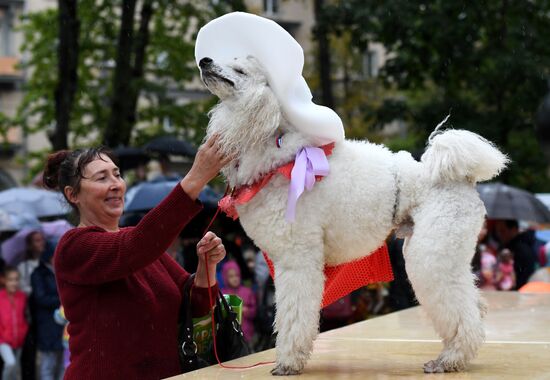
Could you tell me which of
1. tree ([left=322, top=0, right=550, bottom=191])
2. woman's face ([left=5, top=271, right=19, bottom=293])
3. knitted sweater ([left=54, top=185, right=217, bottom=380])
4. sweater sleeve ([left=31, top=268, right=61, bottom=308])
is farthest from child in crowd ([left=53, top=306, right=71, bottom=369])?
tree ([left=322, top=0, right=550, bottom=191])

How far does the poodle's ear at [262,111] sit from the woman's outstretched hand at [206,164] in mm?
180

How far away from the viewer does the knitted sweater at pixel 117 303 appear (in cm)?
387

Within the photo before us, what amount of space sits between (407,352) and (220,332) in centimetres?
94

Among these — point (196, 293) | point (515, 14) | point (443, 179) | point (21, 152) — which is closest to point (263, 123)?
point (443, 179)

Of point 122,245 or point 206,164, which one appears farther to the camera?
point 122,245

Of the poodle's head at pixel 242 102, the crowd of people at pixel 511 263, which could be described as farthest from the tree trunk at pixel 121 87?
the poodle's head at pixel 242 102

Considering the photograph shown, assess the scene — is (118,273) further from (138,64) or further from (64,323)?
(138,64)

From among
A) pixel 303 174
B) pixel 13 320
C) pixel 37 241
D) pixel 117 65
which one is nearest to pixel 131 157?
pixel 37 241

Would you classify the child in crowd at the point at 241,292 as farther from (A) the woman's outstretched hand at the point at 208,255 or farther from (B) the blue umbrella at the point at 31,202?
(A) the woman's outstretched hand at the point at 208,255

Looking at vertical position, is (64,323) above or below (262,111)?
below

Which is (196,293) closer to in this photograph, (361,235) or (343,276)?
(343,276)

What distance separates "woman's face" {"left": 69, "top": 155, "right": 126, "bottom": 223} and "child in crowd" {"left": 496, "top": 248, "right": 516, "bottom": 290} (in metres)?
6.51

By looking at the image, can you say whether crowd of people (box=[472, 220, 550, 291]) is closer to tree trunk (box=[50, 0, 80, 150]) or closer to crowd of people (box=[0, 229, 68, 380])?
crowd of people (box=[0, 229, 68, 380])

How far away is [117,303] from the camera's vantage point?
4.10 meters
